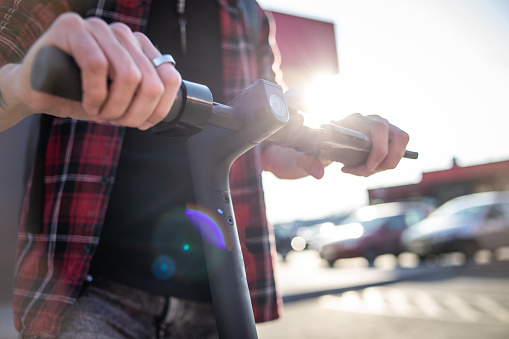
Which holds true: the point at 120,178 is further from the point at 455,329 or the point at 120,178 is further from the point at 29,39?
the point at 455,329

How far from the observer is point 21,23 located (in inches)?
41.0

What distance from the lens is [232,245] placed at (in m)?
0.87

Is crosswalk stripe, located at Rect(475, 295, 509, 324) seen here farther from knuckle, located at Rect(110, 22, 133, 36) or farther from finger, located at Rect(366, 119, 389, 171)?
knuckle, located at Rect(110, 22, 133, 36)

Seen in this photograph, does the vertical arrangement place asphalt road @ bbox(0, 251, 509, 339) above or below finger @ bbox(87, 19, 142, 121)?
below

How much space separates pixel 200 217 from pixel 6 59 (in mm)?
534

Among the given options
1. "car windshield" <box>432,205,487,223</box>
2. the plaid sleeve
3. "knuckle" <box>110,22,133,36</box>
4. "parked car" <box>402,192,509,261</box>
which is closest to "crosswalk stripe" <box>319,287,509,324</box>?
"parked car" <box>402,192,509,261</box>

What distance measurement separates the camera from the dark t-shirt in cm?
134

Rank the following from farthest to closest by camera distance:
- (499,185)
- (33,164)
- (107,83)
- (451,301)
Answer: (499,185), (451,301), (33,164), (107,83)

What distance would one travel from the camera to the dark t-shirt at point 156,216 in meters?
1.34

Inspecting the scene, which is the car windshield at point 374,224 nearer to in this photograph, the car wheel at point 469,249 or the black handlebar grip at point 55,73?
the car wheel at point 469,249

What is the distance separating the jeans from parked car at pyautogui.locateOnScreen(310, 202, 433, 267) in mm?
13005

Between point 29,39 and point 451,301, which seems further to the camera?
point 451,301

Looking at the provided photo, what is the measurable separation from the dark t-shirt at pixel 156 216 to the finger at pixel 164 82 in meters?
0.74

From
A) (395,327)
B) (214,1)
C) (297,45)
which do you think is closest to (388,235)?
(395,327)
